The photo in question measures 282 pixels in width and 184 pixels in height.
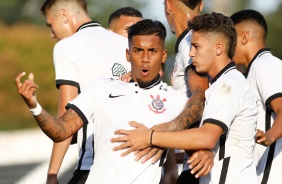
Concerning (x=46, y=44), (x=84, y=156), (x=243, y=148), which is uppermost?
(x=243, y=148)

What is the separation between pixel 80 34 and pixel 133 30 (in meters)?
1.15

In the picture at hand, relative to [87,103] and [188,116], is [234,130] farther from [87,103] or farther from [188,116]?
[87,103]

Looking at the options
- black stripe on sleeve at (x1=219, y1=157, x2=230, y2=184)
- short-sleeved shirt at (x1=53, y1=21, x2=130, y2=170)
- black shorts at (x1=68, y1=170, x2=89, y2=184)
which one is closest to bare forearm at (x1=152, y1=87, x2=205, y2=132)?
black stripe on sleeve at (x1=219, y1=157, x2=230, y2=184)

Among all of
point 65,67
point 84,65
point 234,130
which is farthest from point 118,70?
point 234,130

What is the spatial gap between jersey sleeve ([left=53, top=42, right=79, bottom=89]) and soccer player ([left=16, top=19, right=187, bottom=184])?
92 cm

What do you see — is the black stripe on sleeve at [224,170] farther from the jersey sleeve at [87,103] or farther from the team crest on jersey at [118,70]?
the team crest on jersey at [118,70]

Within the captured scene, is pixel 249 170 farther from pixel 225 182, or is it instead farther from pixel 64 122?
pixel 64 122

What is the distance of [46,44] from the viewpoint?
21.0 meters

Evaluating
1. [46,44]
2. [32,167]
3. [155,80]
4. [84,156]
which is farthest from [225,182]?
[46,44]

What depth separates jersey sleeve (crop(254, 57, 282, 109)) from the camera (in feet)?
26.0

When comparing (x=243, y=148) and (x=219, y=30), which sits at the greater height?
(x=219, y=30)

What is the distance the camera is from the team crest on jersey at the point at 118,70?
8.25 m

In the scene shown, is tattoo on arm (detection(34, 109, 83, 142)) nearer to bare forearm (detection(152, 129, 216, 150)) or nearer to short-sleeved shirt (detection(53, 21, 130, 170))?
bare forearm (detection(152, 129, 216, 150))

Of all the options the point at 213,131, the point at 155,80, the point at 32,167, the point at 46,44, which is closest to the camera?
the point at 213,131
